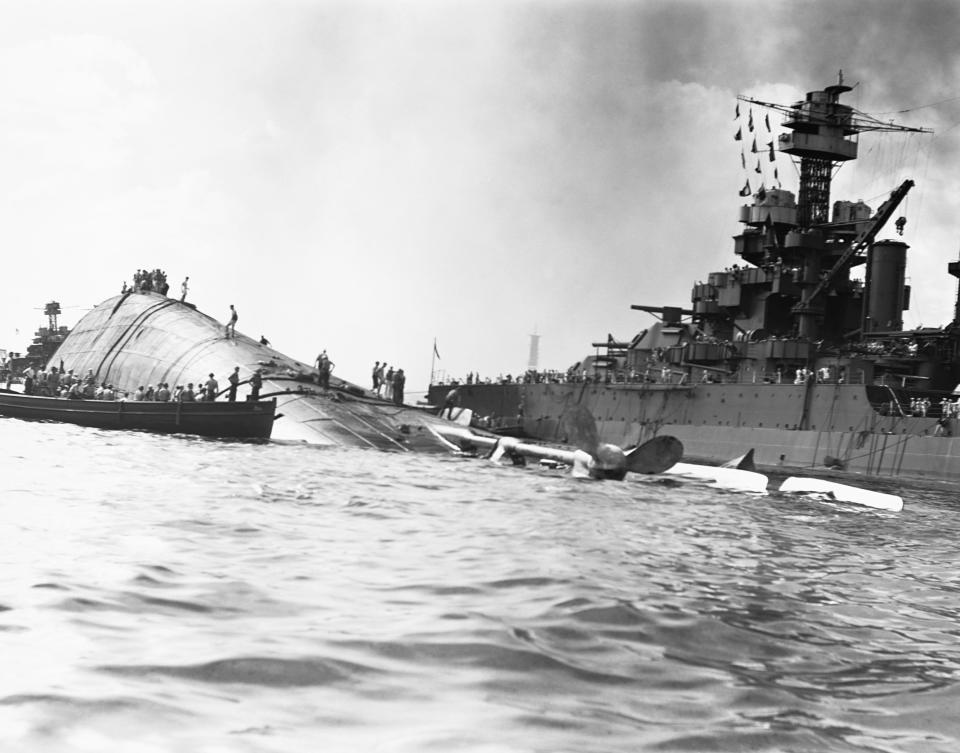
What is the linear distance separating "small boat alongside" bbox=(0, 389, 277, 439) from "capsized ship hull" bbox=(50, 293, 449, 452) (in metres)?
1.36

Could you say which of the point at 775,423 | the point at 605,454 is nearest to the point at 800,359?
the point at 775,423

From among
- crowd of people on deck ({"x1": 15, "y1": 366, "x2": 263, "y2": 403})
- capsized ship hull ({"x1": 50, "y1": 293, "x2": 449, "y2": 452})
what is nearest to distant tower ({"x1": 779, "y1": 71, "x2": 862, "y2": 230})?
capsized ship hull ({"x1": 50, "y1": 293, "x2": 449, "y2": 452})

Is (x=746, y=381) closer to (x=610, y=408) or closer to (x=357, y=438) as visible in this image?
(x=610, y=408)

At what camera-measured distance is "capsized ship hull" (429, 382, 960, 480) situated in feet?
136

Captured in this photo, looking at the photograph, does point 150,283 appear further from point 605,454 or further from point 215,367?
point 605,454

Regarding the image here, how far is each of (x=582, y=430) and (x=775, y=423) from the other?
25068mm

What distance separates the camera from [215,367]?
4272cm

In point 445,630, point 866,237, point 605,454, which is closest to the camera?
point 445,630

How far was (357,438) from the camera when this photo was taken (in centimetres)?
3491

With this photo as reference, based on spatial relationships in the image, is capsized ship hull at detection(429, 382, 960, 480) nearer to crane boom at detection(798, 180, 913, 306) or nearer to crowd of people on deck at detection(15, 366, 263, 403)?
crane boom at detection(798, 180, 913, 306)

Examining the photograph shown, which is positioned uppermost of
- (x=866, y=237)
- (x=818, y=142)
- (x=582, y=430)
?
(x=818, y=142)

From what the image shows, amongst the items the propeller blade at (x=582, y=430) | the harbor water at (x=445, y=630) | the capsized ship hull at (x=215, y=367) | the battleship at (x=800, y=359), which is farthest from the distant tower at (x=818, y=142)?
the harbor water at (x=445, y=630)

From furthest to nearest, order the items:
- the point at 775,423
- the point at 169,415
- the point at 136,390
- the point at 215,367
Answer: the point at 775,423 < the point at 136,390 < the point at 215,367 < the point at 169,415

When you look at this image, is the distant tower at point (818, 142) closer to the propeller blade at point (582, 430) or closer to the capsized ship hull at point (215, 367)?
the capsized ship hull at point (215, 367)
